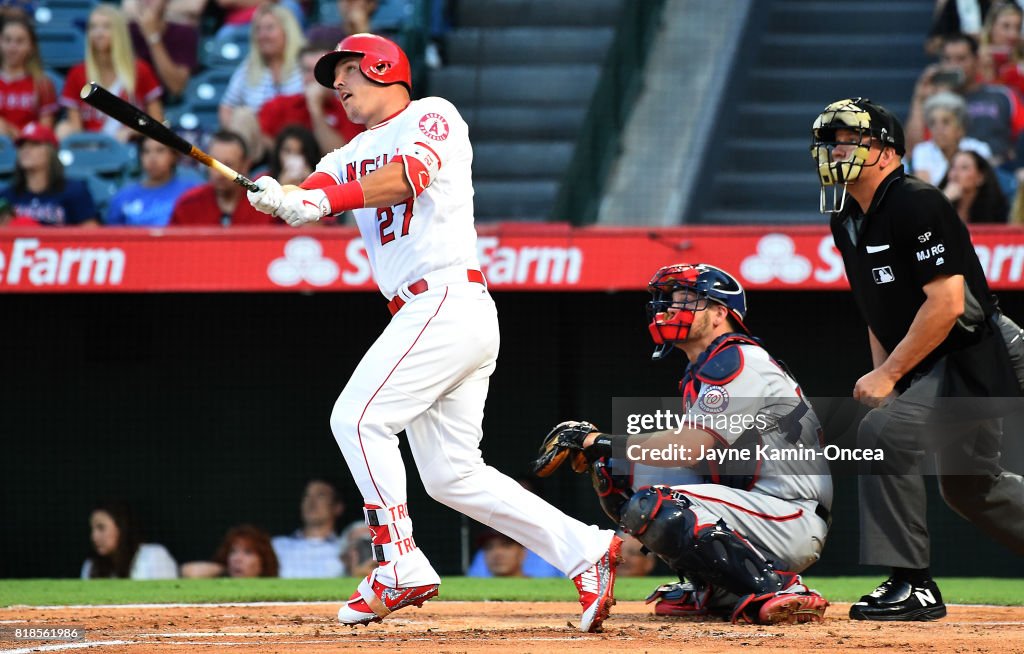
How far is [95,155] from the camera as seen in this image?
9.34m

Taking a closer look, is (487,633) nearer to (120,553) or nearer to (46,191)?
(120,553)

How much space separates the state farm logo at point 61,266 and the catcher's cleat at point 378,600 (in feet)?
11.4

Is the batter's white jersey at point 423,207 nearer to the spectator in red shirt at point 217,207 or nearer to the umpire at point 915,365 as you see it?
the umpire at point 915,365

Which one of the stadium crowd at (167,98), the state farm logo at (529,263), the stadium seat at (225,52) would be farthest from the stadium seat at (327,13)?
the state farm logo at (529,263)

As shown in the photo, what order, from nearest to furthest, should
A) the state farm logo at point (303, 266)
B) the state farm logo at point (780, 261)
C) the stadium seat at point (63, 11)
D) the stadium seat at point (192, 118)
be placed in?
the state farm logo at point (780, 261), the state farm logo at point (303, 266), the stadium seat at point (192, 118), the stadium seat at point (63, 11)

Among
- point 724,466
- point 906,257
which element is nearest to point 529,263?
point 724,466

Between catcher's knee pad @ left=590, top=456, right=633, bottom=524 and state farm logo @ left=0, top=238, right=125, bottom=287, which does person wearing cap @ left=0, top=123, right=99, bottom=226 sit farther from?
catcher's knee pad @ left=590, top=456, right=633, bottom=524

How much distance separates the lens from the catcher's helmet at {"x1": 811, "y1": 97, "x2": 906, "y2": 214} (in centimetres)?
474

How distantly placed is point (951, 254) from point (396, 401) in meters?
1.76

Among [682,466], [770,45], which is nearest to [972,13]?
[770,45]

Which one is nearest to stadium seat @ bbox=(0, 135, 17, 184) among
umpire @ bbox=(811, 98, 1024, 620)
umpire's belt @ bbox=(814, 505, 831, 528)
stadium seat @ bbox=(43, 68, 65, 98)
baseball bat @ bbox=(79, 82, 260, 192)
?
stadium seat @ bbox=(43, 68, 65, 98)

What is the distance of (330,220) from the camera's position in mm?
8328

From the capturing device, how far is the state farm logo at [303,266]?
7.41m

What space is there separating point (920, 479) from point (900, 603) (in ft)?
1.30
